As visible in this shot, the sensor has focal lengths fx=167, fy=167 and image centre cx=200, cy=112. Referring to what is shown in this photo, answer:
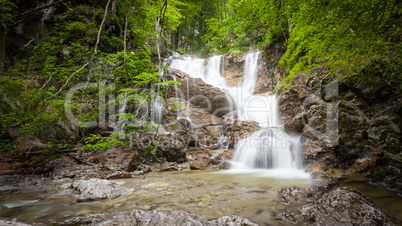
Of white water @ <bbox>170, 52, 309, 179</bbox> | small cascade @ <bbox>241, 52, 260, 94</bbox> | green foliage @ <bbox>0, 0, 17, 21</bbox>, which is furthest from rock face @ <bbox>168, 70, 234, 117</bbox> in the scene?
green foliage @ <bbox>0, 0, 17, 21</bbox>

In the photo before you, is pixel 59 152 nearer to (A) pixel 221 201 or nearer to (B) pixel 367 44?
(A) pixel 221 201

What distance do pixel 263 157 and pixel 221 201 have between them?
14.6ft

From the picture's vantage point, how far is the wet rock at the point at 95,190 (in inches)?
120

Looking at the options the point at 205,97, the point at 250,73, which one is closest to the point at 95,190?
the point at 205,97

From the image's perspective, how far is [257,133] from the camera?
8.25 m

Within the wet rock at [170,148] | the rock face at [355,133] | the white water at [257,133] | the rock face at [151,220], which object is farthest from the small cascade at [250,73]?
the rock face at [151,220]

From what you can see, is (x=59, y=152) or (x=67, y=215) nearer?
(x=67, y=215)

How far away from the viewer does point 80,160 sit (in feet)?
19.3

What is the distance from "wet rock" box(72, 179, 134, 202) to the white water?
13.3ft

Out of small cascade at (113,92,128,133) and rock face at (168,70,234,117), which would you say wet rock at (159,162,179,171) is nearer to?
small cascade at (113,92,128,133)

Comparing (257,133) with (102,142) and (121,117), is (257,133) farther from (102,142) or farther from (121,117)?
(102,142)

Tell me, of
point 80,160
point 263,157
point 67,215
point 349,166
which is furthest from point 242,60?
point 67,215

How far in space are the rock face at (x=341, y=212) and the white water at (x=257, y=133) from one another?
2.64 m

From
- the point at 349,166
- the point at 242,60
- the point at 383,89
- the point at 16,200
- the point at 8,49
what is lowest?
the point at 16,200
